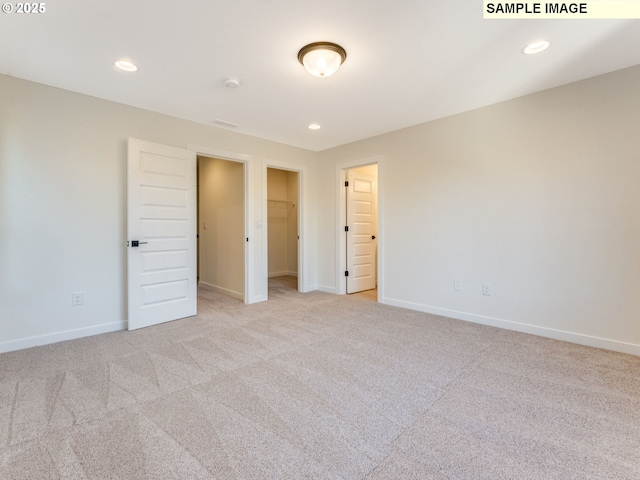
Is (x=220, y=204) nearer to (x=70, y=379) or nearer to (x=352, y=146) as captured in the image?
(x=352, y=146)

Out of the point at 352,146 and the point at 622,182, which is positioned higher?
the point at 352,146

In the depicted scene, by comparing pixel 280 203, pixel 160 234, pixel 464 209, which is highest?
pixel 280 203

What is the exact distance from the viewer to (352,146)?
462 cm

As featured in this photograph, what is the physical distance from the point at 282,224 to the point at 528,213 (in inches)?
206

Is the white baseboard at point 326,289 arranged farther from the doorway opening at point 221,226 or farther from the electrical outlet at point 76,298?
the electrical outlet at point 76,298

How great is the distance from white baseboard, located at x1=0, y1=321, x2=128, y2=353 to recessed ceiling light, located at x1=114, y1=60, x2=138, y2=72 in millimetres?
2546

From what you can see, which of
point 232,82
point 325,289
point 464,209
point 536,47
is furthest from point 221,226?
point 536,47

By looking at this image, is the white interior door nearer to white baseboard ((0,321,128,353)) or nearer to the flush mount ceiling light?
the flush mount ceiling light

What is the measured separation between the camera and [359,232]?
16.6 ft

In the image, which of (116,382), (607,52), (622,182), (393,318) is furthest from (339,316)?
(607,52)

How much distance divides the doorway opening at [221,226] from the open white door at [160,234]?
0.92m

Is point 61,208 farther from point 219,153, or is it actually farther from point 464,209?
point 464,209

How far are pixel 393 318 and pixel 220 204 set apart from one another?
11.1 ft

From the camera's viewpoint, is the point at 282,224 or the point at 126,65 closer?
the point at 126,65
